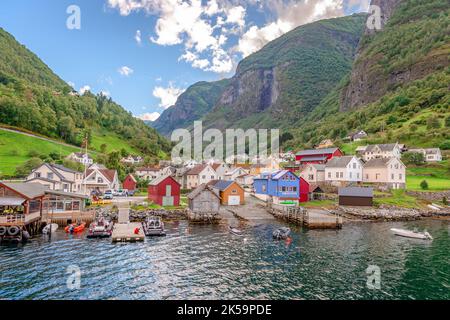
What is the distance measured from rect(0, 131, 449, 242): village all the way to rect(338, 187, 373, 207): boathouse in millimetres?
233

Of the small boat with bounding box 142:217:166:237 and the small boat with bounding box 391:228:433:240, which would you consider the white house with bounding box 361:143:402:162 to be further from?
the small boat with bounding box 142:217:166:237

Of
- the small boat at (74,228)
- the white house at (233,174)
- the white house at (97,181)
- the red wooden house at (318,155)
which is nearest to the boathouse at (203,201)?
the small boat at (74,228)

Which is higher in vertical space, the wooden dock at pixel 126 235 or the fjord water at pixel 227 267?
the wooden dock at pixel 126 235

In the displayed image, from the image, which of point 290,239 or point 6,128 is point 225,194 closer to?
point 290,239

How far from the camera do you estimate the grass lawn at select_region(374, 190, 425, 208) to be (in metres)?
78.8

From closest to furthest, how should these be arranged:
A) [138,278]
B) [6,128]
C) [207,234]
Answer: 1. [138,278]
2. [207,234]
3. [6,128]

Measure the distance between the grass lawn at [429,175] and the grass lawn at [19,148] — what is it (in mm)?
133925

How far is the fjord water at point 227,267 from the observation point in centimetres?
2845

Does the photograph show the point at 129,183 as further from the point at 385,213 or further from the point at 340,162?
the point at 385,213

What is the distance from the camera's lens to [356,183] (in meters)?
95.8

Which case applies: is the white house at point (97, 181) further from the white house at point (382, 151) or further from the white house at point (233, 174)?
the white house at point (382, 151)

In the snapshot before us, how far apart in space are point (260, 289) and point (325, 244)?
22.2 metres

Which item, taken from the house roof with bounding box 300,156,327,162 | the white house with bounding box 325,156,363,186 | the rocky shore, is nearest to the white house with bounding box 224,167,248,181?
the house roof with bounding box 300,156,327,162
